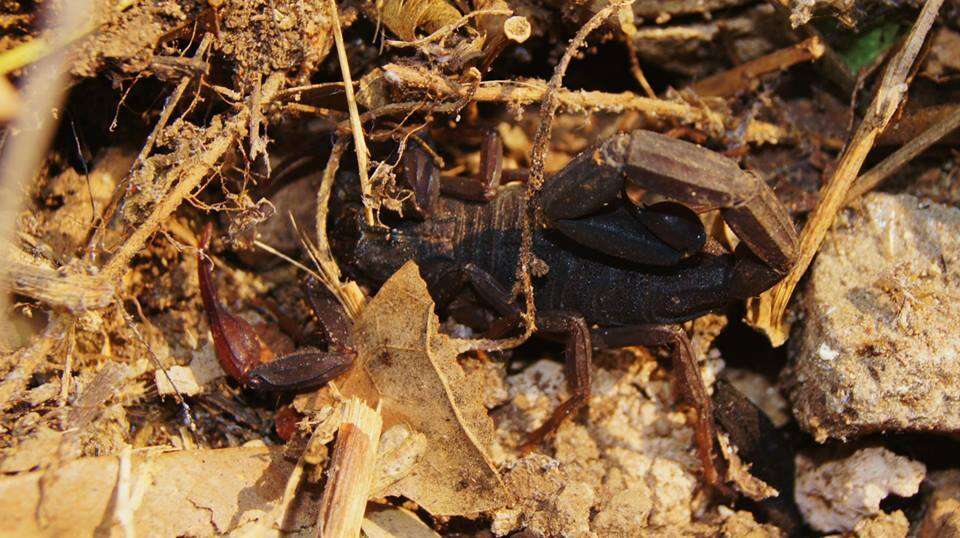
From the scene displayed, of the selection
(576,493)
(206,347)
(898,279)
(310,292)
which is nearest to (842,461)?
(898,279)

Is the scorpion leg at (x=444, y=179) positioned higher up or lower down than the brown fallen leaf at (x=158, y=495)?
higher up

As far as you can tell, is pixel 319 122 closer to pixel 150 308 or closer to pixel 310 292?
pixel 310 292

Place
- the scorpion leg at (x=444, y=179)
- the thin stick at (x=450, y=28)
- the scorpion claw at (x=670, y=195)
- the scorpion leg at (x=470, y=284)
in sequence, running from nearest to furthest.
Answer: the scorpion claw at (x=670, y=195), the thin stick at (x=450, y=28), the scorpion leg at (x=470, y=284), the scorpion leg at (x=444, y=179)

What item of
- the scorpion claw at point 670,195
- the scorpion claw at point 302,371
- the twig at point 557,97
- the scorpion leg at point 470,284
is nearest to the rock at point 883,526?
the scorpion claw at point 670,195

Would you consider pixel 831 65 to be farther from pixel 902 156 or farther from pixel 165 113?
pixel 165 113

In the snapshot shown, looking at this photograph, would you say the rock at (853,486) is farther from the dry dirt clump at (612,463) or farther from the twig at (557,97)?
the twig at (557,97)

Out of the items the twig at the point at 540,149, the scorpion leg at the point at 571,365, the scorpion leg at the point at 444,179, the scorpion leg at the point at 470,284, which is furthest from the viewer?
the scorpion leg at the point at 444,179

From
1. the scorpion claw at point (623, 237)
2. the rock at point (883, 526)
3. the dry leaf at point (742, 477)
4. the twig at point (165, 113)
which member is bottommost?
the rock at point (883, 526)
